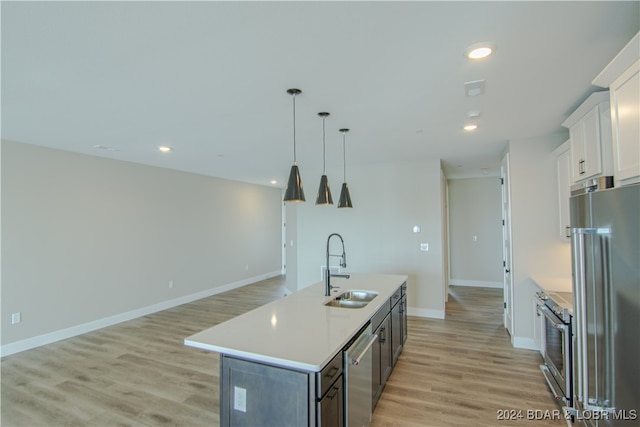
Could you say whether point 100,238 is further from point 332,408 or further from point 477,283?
point 477,283

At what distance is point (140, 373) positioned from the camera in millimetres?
3270

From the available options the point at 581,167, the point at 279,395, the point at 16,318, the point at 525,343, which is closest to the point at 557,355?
the point at 525,343

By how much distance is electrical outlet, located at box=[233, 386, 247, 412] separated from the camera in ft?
5.66

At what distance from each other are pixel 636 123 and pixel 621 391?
1328 mm

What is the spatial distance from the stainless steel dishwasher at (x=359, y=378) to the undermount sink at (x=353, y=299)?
570 millimetres

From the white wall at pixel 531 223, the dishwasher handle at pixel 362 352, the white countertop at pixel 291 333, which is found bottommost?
the dishwasher handle at pixel 362 352

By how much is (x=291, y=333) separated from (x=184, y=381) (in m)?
1.89

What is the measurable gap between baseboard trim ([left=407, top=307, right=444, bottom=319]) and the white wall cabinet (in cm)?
219

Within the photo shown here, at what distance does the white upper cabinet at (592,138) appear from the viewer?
221cm

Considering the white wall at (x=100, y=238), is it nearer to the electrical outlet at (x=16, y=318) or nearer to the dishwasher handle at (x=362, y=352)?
the electrical outlet at (x=16, y=318)

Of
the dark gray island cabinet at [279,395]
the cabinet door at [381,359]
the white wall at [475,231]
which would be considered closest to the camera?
the dark gray island cabinet at [279,395]

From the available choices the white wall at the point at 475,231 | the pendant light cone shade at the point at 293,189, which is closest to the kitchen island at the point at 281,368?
the pendant light cone shade at the point at 293,189

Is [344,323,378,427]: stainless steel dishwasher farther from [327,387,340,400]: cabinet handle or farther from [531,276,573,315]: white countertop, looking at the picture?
[531,276,573,315]: white countertop

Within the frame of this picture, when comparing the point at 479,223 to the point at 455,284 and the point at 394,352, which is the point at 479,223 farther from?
the point at 394,352
